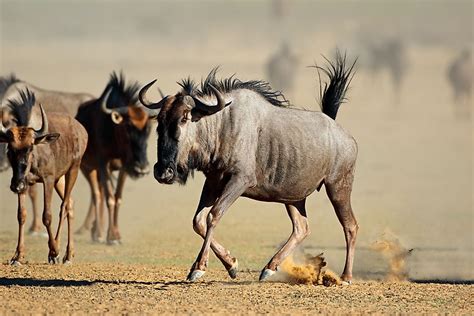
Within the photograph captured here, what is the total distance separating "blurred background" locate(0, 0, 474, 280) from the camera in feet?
57.6

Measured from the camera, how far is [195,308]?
10031 millimetres

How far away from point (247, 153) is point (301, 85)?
55638 mm

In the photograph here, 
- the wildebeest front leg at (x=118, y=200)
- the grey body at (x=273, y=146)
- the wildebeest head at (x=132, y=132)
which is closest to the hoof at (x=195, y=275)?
the grey body at (x=273, y=146)

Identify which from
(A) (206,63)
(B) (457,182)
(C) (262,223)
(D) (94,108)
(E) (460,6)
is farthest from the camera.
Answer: (E) (460,6)

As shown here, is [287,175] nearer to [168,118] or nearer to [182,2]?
[168,118]

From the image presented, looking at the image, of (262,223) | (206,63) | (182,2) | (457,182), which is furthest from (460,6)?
(262,223)

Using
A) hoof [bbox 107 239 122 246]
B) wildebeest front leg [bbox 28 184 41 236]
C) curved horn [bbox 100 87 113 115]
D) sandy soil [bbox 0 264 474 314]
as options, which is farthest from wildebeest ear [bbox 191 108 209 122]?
wildebeest front leg [bbox 28 184 41 236]

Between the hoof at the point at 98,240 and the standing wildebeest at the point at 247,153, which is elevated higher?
the standing wildebeest at the point at 247,153

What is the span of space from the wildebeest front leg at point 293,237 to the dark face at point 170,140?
1.23 m

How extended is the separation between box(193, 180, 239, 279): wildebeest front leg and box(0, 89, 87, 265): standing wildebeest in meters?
2.12

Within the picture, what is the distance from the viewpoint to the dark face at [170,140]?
36.9 ft

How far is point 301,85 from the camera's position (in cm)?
6712

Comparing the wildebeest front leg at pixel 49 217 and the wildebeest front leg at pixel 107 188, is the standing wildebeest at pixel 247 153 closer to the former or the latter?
the wildebeest front leg at pixel 49 217

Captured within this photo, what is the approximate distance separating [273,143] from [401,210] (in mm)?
10943
